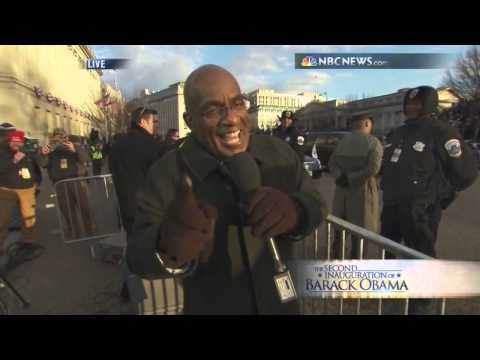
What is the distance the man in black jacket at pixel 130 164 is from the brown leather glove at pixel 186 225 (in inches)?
89.2

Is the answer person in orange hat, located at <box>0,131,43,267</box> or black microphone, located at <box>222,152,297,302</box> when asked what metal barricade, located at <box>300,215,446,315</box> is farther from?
person in orange hat, located at <box>0,131,43,267</box>

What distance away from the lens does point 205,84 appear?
41.9 inches

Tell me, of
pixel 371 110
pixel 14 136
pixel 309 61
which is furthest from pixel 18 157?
pixel 371 110

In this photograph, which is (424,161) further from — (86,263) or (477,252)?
(86,263)

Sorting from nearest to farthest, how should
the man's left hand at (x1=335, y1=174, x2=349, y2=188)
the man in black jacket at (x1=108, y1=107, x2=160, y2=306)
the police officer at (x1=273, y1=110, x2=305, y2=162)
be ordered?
the man in black jacket at (x1=108, y1=107, x2=160, y2=306), the man's left hand at (x1=335, y1=174, x2=349, y2=188), the police officer at (x1=273, y1=110, x2=305, y2=162)

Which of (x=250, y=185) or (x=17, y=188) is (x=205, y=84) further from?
(x=17, y=188)

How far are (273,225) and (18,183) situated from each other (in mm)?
5377

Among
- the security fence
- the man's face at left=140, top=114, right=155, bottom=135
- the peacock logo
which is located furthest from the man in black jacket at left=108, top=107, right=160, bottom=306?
the security fence

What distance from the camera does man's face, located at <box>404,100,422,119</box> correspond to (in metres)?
2.50

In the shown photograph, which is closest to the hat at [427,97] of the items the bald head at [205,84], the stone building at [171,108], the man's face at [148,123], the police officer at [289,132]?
the stone building at [171,108]

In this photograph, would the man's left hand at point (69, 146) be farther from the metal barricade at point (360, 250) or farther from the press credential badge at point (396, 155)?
the press credential badge at point (396, 155)

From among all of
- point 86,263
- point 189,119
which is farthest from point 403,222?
point 86,263

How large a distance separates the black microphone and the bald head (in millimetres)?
241

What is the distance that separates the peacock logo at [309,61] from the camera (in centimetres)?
249
